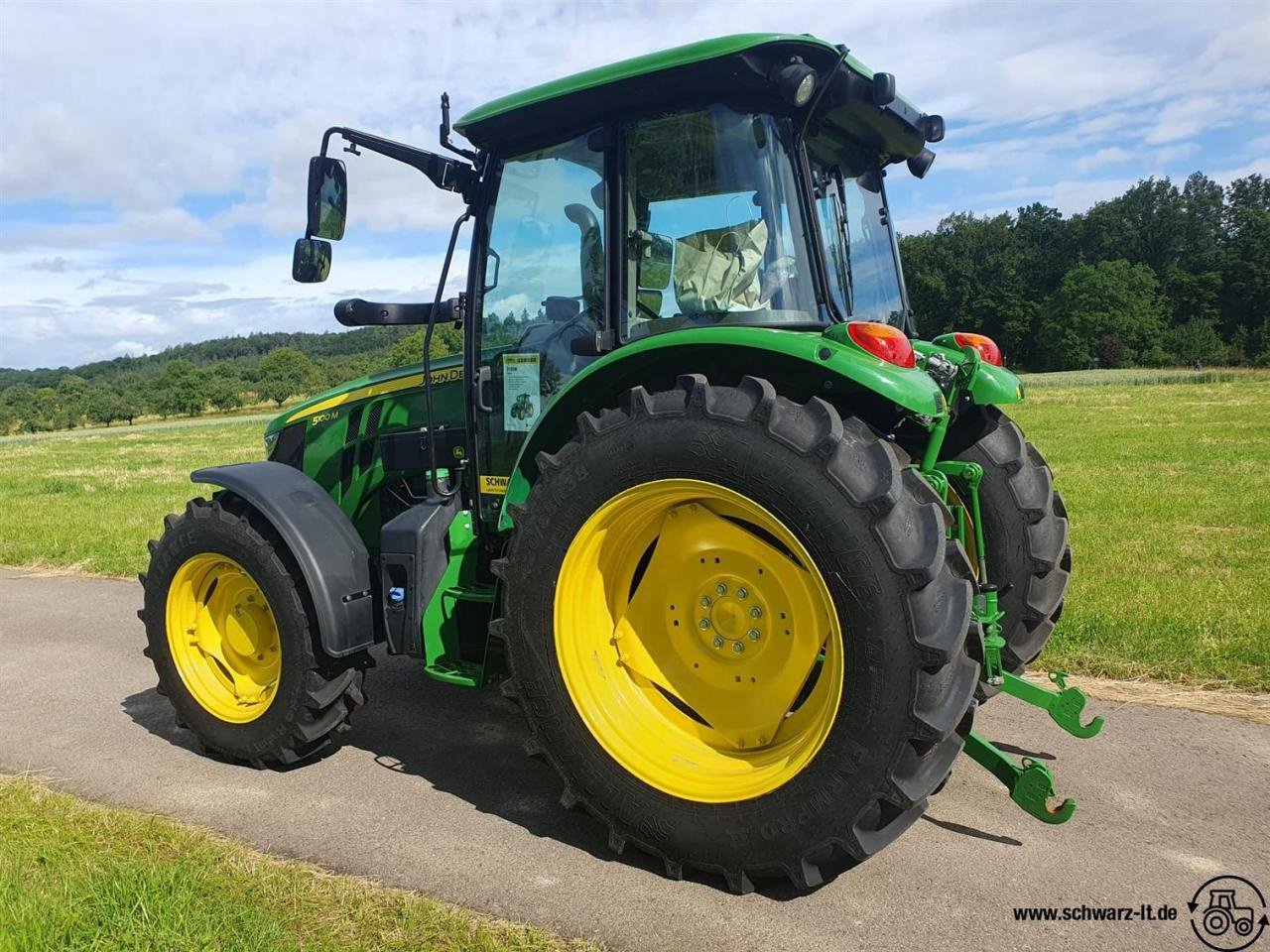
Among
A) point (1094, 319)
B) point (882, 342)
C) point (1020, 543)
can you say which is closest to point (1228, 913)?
point (1020, 543)

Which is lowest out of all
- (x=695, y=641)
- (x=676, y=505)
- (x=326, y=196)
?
(x=695, y=641)

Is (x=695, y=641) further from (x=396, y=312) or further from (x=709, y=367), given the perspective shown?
(x=396, y=312)

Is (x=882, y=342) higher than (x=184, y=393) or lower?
lower

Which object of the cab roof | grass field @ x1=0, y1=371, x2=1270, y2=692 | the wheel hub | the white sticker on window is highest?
the cab roof

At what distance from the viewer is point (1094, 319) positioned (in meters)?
74.0

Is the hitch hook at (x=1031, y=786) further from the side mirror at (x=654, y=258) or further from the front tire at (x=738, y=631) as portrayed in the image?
the side mirror at (x=654, y=258)

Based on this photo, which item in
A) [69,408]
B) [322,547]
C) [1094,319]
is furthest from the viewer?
[1094,319]

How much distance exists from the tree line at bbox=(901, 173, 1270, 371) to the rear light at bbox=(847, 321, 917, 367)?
61.3 metres

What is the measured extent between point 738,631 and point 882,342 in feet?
3.39

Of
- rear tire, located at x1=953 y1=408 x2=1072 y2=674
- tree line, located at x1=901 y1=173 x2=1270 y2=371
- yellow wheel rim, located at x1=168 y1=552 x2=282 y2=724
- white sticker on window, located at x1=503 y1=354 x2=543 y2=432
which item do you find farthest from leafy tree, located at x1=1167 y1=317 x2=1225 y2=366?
yellow wheel rim, located at x1=168 y1=552 x2=282 y2=724

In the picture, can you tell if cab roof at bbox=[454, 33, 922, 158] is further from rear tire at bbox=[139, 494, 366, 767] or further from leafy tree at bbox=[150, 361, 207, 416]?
leafy tree at bbox=[150, 361, 207, 416]

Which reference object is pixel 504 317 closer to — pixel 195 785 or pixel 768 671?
pixel 768 671

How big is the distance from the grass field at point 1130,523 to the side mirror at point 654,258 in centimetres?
305

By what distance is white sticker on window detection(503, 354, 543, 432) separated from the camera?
3656 millimetres
